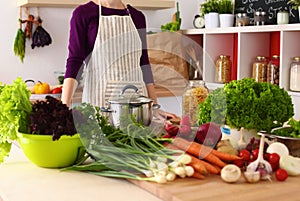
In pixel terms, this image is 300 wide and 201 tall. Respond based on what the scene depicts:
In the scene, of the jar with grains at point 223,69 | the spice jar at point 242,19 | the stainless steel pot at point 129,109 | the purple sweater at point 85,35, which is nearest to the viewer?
the stainless steel pot at point 129,109

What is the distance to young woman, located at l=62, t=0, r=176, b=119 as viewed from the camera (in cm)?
241

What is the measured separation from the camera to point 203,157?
144cm

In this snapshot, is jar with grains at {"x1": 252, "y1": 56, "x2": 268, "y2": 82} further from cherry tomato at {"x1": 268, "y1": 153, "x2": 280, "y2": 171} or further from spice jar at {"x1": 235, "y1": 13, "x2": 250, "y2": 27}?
cherry tomato at {"x1": 268, "y1": 153, "x2": 280, "y2": 171}

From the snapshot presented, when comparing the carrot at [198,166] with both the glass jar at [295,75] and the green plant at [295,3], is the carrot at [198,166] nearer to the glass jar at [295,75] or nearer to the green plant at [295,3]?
the glass jar at [295,75]

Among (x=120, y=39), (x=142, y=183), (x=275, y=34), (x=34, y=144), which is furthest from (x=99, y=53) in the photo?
(x=275, y=34)

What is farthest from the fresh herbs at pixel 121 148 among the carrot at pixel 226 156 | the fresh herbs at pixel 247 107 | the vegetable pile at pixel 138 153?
the fresh herbs at pixel 247 107

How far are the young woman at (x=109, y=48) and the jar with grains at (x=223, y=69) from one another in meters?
1.31

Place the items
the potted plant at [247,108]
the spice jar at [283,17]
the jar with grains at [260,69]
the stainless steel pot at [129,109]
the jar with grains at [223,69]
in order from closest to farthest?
the stainless steel pot at [129,109]
the potted plant at [247,108]
the spice jar at [283,17]
the jar with grains at [260,69]
the jar with grains at [223,69]

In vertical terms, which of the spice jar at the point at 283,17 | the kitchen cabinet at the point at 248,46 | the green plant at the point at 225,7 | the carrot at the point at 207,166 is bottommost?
the carrot at the point at 207,166

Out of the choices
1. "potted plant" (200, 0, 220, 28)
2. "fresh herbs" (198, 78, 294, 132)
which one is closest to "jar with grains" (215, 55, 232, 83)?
"potted plant" (200, 0, 220, 28)

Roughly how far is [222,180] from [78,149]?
1.46ft

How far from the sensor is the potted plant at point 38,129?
1.47 m

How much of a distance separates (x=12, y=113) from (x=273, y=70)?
221 cm

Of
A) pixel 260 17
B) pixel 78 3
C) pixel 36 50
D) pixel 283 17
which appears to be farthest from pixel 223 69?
pixel 36 50
